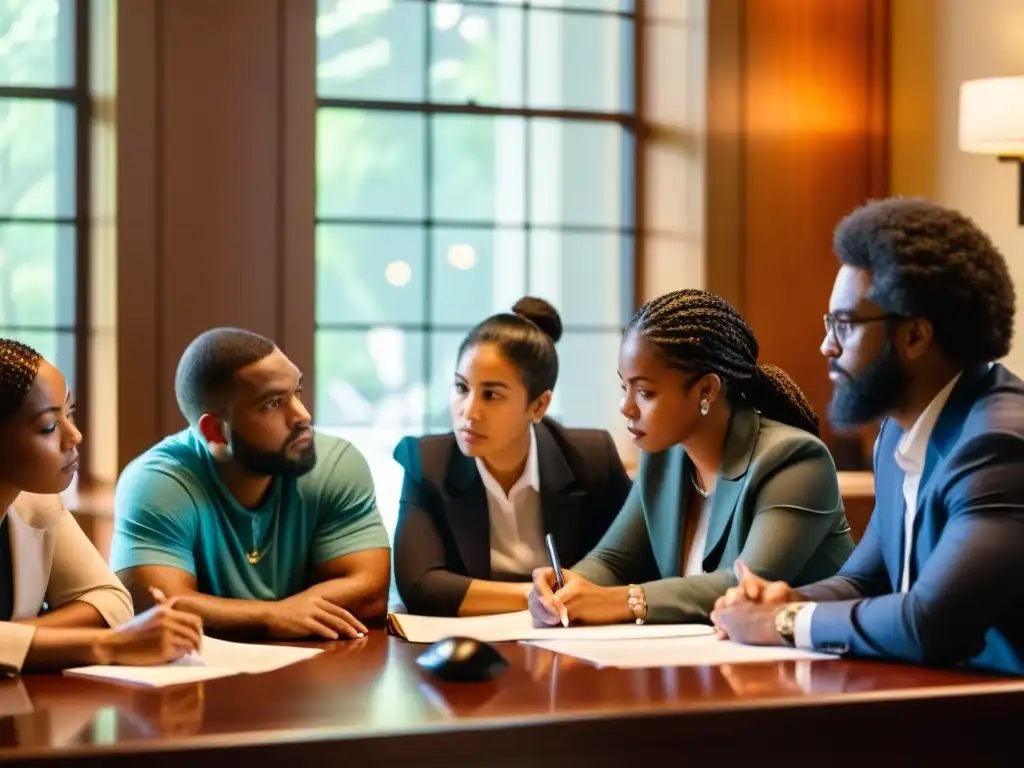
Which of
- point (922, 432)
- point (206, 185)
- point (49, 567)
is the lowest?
point (49, 567)

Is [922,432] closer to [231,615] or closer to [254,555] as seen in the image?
[231,615]

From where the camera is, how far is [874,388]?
1973 mm

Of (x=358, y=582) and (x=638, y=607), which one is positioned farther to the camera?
(x=358, y=582)

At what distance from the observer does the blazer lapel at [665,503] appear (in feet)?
8.40

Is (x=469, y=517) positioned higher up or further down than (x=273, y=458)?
further down

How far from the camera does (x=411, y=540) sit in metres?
2.79

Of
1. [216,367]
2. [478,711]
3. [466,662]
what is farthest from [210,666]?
[216,367]

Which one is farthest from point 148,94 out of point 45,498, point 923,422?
point 923,422

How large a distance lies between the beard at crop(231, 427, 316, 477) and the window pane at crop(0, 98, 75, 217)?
2154 mm

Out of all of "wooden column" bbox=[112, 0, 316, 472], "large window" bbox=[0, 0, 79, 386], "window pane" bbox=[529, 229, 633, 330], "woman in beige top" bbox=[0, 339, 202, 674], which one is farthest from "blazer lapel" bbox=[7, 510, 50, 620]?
"window pane" bbox=[529, 229, 633, 330]

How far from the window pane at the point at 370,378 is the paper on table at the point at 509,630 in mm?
2373

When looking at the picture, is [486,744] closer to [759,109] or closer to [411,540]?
[411,540]

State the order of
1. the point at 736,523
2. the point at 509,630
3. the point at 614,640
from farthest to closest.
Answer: the point at 736,523 → the point at 509,630 → the point at 614,640

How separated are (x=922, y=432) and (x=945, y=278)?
22cm
